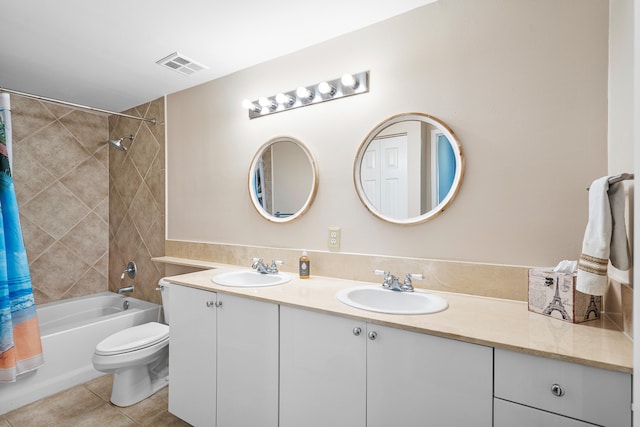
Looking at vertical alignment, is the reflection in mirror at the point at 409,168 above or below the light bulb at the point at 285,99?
below

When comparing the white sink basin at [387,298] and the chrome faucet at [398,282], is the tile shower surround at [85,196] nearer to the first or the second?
the white sink basin at [387,298]

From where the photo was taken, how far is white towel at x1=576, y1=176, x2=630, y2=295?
3.21ft

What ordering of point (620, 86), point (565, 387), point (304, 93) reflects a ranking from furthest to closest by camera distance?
point (304, 93) < point (620, 86) < point (565, 387)

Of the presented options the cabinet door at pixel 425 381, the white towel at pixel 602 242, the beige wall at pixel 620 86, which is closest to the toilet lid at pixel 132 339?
the cabinet door at pixel 425 381

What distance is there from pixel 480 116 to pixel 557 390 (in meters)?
→ 1.11

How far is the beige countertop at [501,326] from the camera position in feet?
2.89

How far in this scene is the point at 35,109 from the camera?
111 inches

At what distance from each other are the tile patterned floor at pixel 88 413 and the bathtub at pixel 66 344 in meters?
0.08

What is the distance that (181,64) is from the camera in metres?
2.19

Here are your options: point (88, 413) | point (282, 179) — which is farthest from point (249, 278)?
point (88, 413)

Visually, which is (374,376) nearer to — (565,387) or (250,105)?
(565,387)

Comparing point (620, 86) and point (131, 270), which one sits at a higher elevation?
point (620, 86)

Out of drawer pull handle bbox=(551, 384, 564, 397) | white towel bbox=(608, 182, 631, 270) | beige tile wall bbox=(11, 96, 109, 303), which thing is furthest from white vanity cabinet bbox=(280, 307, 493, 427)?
beige tile wall bbox=(11, 96, 109, 303)

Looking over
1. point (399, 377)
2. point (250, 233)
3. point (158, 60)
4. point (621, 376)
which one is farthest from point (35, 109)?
point (621, 376)
